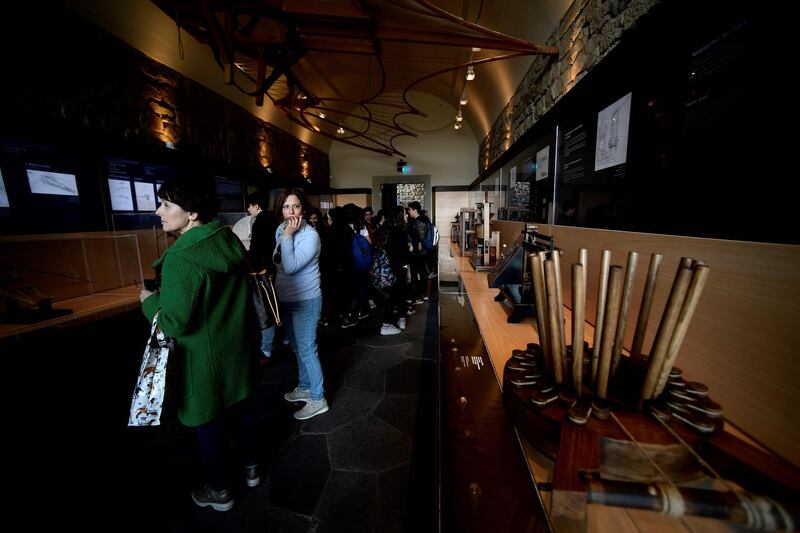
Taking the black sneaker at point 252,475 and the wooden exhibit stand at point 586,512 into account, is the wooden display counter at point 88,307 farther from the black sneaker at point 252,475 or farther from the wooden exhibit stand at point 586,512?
the wooden exhibit stand at point 586,512

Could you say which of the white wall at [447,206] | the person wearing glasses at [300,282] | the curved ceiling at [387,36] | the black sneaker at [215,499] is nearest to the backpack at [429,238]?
the curved ceiling at [387,36]

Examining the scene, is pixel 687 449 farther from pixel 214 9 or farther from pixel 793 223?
pixel 214 9

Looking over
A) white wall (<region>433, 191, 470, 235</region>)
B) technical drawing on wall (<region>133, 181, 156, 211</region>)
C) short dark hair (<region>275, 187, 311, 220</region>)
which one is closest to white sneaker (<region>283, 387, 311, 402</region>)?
short dark hair (<region>275, 187, 311, 220</region>)

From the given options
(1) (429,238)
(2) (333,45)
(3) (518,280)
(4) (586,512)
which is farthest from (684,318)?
(1) (429,238)

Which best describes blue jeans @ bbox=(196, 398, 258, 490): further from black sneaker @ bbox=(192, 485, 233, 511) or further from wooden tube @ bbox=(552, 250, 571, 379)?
wooden tube @ bbox=(552, 250, 571, 379)

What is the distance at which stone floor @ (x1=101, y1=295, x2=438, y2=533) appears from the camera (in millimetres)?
1851

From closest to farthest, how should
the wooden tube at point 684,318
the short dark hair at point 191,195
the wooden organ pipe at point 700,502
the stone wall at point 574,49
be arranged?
the wooden organ pipe at point 700,502, the wooden tube at point 684,318, the short dark hair at point 191,195, the stone wall at point 574,49

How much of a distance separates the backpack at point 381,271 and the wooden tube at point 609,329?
3.78m

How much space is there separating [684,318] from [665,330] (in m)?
0.04

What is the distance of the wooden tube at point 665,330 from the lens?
1.99 ft

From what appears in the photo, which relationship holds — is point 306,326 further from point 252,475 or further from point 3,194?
point 3,194

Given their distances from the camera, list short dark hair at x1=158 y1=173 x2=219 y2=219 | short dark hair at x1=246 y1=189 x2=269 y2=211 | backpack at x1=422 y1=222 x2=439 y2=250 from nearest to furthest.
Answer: short dark hair at x1=158 y1=173 x2=219 y2=219, short dark hair at x1=246 y1=189 x2=269 y2=211, backpack at x1=422 y1=222 x2=439 y2=250

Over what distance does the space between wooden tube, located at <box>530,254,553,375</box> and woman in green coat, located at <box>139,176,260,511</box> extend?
1.48 meters

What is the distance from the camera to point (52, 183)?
3.26 metres
